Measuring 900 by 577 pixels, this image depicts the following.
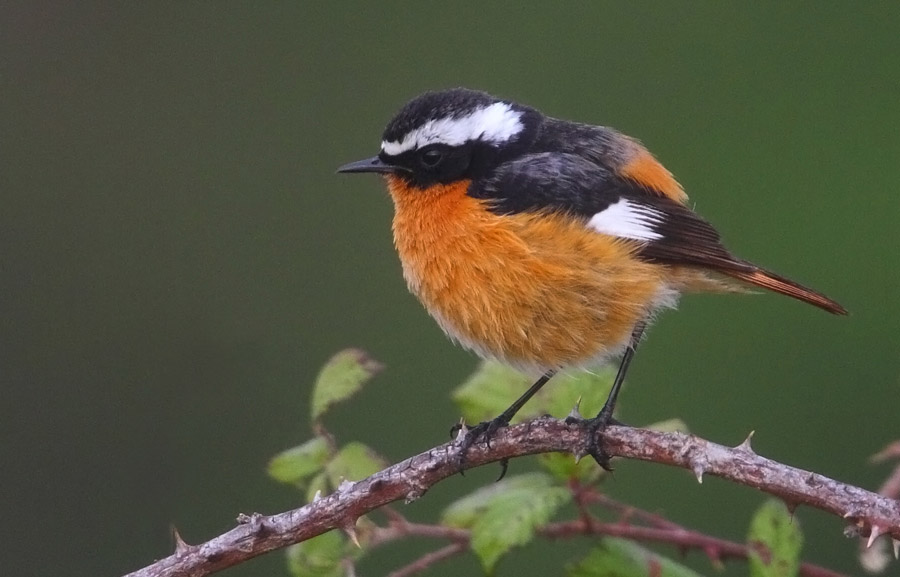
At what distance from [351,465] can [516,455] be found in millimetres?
520

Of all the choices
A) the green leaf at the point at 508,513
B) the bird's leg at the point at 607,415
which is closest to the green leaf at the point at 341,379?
the green leaf at the point at 508,513

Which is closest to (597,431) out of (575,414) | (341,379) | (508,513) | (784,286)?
(575,414)

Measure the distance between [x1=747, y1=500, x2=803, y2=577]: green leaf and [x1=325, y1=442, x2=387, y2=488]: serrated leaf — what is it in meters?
0.98

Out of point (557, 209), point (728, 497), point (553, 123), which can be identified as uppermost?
point (553, 123)

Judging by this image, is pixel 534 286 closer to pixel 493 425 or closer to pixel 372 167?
pixel 493 425

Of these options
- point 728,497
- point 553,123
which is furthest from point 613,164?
point 728,497

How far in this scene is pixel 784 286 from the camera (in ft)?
13.0

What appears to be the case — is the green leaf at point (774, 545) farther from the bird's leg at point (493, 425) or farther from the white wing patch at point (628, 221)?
the white wing patch at point (628, 221)

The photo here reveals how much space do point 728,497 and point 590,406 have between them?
3.46m

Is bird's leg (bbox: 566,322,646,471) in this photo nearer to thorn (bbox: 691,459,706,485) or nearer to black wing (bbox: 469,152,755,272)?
black wing (bbox: 469,152,755,272)

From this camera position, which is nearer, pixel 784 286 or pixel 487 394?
pixel 487 394

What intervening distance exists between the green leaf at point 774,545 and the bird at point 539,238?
0.63 metres

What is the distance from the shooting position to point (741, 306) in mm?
7086

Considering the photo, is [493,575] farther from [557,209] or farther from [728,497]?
[728,497]
